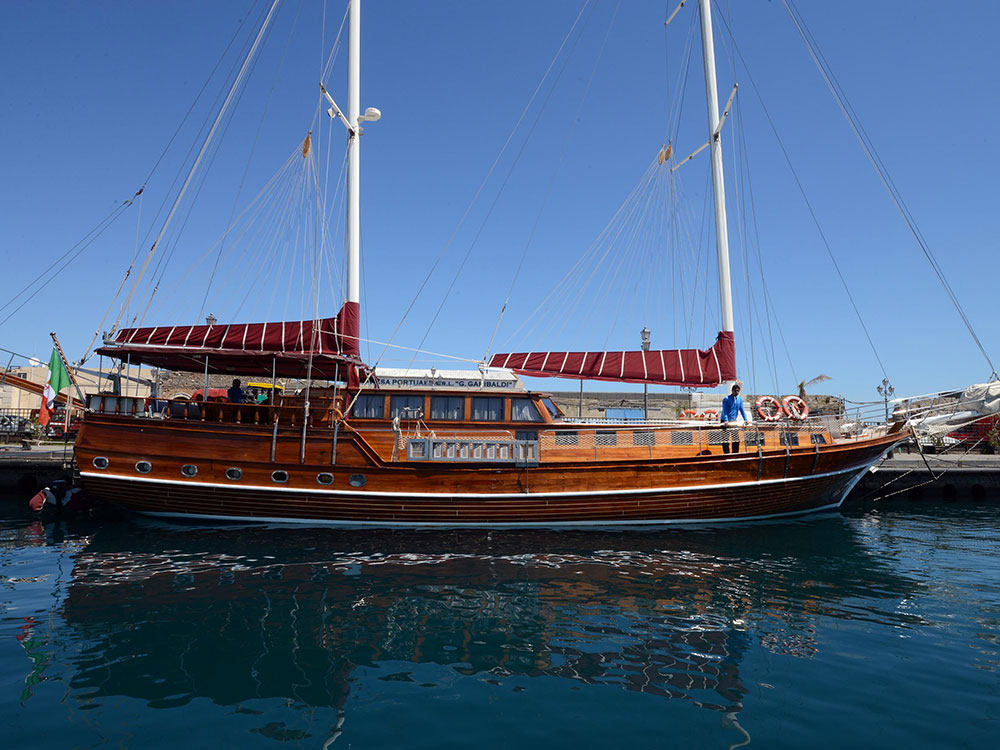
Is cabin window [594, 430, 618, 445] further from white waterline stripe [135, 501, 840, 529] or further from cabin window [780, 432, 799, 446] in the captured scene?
cabin window [780, 432, 799, 446]

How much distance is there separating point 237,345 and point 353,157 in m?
6.54

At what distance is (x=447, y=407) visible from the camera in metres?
16.0

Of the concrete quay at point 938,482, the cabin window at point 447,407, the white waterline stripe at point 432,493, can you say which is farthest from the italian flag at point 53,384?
the concrete quay at point 938,482

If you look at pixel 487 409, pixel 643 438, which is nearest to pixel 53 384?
pixel 487 409

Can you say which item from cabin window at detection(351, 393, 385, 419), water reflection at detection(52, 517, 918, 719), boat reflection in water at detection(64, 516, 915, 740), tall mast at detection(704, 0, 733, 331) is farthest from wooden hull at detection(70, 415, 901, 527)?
tall mast at detection(704, 0, 733, 331)

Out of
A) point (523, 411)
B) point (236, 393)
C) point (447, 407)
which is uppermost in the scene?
point (236, 393)

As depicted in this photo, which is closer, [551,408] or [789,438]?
[789,438]

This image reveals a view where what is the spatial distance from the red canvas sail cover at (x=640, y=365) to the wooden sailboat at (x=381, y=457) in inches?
62.4

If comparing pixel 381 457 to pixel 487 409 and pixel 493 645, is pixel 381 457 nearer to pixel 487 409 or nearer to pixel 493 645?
pixel 487 409

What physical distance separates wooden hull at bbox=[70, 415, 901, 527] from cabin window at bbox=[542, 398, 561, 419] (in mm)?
2297

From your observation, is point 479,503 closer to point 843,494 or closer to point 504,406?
point 504,406

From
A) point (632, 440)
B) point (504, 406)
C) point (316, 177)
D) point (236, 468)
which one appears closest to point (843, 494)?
point (632, 440)

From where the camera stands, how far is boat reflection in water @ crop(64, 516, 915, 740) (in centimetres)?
649

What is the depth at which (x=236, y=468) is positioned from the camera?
14.2m
